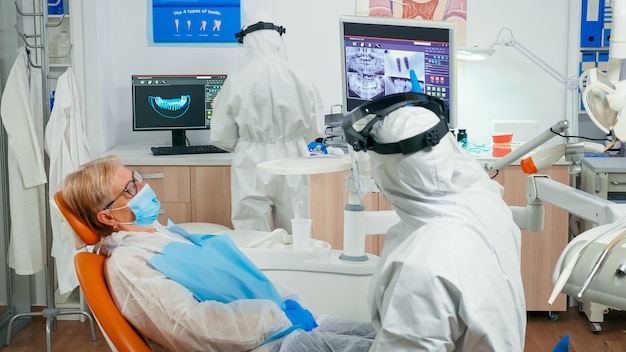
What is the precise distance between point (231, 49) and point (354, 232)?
2.26m

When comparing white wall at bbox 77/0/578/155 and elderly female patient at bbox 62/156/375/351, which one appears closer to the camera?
elderly female patient at bbox 62/156/375/351

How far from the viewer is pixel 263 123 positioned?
3.69 metres

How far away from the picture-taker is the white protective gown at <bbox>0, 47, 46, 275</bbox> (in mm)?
3635

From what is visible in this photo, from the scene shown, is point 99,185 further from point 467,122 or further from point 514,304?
point 467,122

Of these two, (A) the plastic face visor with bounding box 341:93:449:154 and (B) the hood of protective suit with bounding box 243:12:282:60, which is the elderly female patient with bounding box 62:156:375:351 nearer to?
(A) the plastic face visor with bounding box 341:93:449:154

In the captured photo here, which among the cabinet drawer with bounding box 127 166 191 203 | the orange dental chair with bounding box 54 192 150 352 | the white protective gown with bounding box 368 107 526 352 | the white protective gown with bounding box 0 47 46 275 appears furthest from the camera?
the cabinet drawer with bounding box 127 166 191 203

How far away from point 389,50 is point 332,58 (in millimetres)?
1476

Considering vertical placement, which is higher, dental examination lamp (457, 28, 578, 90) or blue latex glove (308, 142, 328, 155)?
dental examination lamp (457, 28, 578, 90)

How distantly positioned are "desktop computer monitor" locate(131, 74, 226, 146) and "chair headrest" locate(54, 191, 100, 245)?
1.97 metres

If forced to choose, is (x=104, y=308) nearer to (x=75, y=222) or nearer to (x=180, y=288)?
(x=180, y=288)

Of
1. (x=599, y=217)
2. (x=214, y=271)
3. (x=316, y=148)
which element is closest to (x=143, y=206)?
(x=214, y=271)

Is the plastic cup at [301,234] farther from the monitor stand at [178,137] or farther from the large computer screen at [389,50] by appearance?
the monitor stand at [178,137]

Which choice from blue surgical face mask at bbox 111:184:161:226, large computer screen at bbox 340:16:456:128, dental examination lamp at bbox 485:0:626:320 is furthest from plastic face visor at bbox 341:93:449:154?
large computer screen at bbox 340:16:456:128

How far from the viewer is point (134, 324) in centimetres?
200
